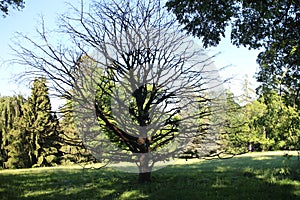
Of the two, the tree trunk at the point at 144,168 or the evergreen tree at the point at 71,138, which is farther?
the tree trunk at the point at 144,168

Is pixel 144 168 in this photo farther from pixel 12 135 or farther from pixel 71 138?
pixel 12 135

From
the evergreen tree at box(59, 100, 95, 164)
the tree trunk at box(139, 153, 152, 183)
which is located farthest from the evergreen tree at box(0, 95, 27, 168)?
the tree trunk at box(139, 153, 152, 183)

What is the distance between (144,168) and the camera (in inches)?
348

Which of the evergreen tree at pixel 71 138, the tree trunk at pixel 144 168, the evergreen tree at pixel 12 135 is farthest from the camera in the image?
the evergreen tree at pixel 12 135

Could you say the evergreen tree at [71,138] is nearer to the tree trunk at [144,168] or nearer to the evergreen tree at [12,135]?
the tree trunk at [144,168]

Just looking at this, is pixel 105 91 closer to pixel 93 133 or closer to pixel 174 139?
pixel 93 133

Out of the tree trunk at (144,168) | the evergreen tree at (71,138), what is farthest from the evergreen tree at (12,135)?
the tree trunk at (144,168)

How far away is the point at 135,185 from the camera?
27.8 feet

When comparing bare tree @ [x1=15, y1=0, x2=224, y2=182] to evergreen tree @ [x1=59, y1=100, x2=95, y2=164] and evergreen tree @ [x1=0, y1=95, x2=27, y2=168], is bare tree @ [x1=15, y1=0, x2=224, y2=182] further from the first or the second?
evergreen tree @ [x1=0, y1=95, x2=27, y2=168]

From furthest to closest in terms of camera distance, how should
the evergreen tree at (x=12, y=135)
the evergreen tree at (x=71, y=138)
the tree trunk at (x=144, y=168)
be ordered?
the evergreen tree at (x=12, y=135) < the tree trunk at (x=144, y=168) < the evergreen tree at (x=71, y=138)

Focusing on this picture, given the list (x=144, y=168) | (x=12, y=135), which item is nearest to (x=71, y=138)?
(x=144, y=168)

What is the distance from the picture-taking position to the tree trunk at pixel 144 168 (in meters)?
8.57

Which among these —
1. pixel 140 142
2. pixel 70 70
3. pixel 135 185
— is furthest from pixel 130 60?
pixel 135 185

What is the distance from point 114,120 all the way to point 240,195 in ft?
12.8
